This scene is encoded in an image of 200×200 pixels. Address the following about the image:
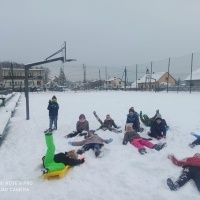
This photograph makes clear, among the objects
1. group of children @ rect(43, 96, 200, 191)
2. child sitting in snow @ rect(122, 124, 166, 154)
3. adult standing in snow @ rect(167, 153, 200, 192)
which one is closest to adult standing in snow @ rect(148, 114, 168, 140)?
group of children @ rect(43, 96, 200, 191)

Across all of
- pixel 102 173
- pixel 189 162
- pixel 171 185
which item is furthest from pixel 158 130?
pixel 171 185

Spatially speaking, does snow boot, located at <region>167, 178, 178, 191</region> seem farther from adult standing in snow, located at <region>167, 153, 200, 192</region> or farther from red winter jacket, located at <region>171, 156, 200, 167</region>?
red winter jacket, located at <region>171, 156, 200, 167</region>

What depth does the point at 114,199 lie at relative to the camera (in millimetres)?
5207

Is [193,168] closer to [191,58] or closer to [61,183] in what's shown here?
[61,183]

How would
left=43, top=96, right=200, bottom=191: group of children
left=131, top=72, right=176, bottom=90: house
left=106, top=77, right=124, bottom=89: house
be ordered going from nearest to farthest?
left=43, top=96, right=200, bottom=191: group of children
left=131, top=72, right=176, bottom=90: house
left=106, top=77, right=124, bottom=89: house

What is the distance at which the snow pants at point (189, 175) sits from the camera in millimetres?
5611

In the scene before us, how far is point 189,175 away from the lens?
5805 mm

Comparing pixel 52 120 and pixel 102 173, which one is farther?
pixel 52 120

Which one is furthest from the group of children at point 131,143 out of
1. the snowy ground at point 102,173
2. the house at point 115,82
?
the house at point 115,82

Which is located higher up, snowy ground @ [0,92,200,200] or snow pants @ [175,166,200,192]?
snow pants @ [175,166,200,192]

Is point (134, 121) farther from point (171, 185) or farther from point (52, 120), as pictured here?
point (171, 185)

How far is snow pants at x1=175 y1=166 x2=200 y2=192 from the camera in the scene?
221 inches

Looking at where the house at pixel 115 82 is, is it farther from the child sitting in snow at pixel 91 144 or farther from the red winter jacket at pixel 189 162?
the red winter jacket at pixel 189 162

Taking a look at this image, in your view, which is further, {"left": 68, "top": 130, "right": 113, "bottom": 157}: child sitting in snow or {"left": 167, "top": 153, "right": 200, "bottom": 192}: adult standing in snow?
{"left": 68, "top": 130, "right": 113, "bottom": 157}: child sitting in snow
